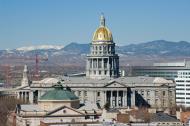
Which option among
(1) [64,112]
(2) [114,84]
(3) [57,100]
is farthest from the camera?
(2) [114,84]

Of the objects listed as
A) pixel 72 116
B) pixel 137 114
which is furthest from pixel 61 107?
pixel 137 114

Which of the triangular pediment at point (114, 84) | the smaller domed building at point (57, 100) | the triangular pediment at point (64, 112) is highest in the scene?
the triangular pediment at point (114, 84)

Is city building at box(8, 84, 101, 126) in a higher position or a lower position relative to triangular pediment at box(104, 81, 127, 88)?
lower

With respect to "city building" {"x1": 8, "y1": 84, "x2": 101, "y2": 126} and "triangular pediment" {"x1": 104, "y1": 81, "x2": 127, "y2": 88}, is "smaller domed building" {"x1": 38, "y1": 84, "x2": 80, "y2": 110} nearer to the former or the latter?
"city building" {"x1": 8, "y1": 84, "x2": 101, "y2": 126}

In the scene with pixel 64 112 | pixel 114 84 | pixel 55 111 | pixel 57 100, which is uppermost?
pixel 114 84

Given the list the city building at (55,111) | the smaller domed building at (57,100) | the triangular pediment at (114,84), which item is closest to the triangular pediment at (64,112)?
the city building at (55,111)

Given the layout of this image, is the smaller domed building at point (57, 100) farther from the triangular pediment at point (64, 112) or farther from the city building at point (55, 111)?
the triangular pediment at point (64, 112)

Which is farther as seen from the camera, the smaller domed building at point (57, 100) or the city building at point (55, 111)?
the smaller domed building at point (57, 100)

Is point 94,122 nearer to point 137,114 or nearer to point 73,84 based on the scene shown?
point 137,114

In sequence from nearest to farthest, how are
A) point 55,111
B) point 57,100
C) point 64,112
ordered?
point 64,112, point 55,111, point 57,100

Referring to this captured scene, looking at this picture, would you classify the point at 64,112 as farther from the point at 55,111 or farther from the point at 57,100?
the point at 57,100

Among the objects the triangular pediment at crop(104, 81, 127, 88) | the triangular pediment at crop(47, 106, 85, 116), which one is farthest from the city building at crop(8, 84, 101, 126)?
the triangular pediment at crop(104, 81, 127, 88)

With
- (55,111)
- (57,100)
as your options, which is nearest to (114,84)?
(57,100)

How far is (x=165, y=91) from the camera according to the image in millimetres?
199875
